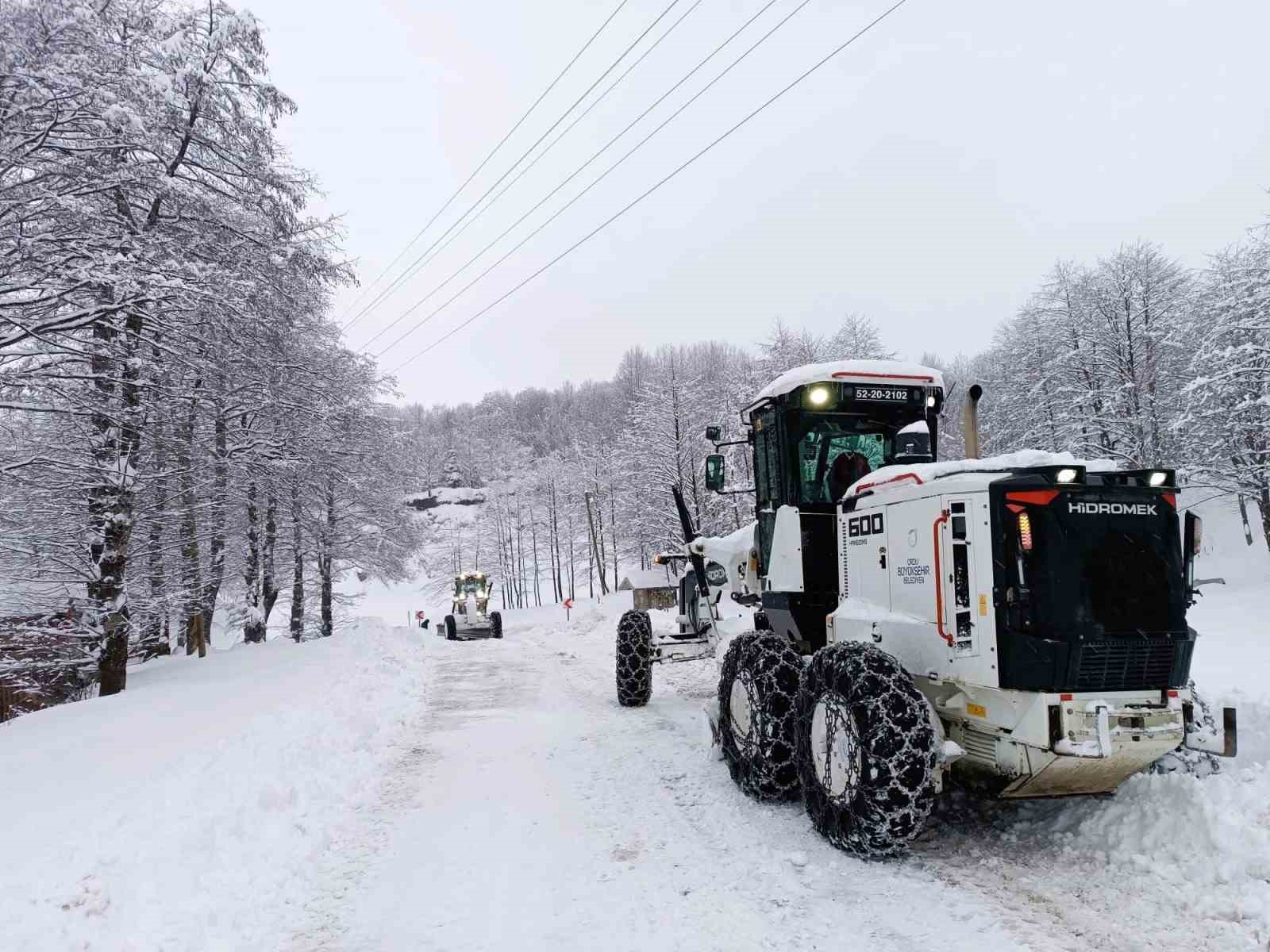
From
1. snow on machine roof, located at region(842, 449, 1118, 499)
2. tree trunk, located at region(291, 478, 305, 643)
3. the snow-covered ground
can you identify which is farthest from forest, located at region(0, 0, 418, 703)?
snow on machine roof, located at region(842, 449, 1118, 499)

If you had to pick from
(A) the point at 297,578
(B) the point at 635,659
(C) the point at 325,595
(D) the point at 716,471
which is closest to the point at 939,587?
(D) the point at 716,471

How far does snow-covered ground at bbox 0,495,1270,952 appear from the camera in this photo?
12.3 feet

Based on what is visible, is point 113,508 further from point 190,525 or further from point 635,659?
point 635,659

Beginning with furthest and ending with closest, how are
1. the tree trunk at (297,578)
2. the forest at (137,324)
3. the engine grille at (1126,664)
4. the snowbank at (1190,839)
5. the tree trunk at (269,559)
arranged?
the tree trunk at (297,578)
the tree trunk at (269,559)
the forest at (137,324)
the engine grille at (1126,664)
the snowbank at (1190,839)

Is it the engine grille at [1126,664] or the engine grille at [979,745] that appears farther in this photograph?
the engine grille at [979,745]

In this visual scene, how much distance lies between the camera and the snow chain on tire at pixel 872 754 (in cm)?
415

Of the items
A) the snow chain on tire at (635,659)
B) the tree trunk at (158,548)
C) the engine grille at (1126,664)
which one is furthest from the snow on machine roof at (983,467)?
the tree trunk at (158,548)

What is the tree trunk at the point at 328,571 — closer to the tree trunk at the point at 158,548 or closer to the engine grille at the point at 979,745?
the tree trunk at the point at 158,548

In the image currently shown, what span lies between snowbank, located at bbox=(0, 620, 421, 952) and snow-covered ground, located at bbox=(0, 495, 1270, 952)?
0.08ft

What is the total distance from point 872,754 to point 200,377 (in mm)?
13259

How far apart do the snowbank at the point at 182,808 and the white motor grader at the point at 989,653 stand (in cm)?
327

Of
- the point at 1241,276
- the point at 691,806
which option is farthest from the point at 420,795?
the point at 1241,276

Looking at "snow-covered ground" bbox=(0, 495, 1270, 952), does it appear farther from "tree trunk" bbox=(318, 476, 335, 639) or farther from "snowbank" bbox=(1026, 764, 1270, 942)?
"tree trunk" bbox=(318, 476, 335, 639)

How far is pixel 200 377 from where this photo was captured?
13.3 meters
